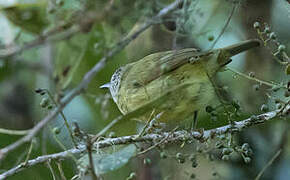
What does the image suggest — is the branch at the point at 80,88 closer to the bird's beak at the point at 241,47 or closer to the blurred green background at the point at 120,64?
the blurred green background at the point at 120,64

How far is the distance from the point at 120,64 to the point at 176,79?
954 mm

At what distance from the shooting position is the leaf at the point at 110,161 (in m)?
2.14

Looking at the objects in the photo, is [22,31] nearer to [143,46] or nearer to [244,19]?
[143,46]

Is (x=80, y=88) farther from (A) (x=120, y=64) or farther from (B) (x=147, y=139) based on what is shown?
(A) (x=120, y=64)

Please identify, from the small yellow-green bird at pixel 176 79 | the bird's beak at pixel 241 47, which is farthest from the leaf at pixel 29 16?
the bird's beak at pixel 241 47

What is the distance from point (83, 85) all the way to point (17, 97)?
3352 mm

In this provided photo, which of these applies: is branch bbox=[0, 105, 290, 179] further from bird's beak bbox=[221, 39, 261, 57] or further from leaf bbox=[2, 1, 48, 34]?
leaf bbox=[2, 1, 48, 34]

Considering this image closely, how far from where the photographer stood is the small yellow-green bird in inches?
127

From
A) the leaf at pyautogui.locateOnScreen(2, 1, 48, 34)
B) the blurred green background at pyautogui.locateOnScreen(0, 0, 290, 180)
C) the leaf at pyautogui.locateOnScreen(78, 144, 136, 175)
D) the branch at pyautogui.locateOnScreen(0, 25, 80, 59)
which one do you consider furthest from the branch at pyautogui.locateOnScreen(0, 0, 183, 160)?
the leaf at pyautogui.locateOnScreen(2, 1, 48, 34)

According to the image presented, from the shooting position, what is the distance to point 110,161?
226cm

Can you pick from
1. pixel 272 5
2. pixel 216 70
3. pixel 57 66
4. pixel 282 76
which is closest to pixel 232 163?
pixel 282 76

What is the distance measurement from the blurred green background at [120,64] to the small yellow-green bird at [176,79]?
17cm

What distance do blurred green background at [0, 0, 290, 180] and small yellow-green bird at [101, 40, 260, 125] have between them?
0.56 feet

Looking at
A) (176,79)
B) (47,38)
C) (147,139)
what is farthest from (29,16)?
(147,139)
